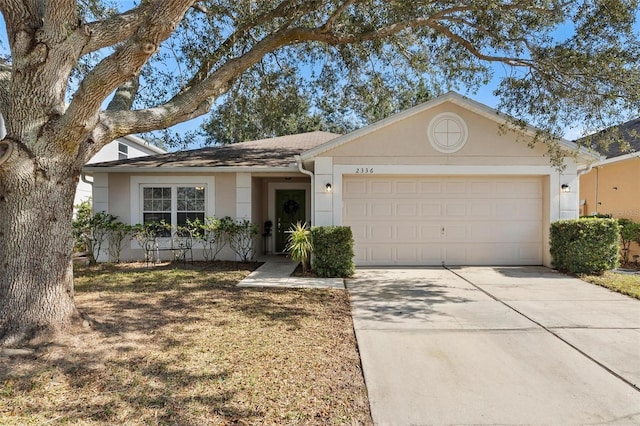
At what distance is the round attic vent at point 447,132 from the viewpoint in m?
8.63

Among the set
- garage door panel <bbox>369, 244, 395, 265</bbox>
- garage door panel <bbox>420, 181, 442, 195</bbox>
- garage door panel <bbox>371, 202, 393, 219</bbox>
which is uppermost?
garage door panel <bbox>420, 181, 442, 195</bbox>

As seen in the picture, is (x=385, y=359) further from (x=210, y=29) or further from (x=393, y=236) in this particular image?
(x=210, y=29)

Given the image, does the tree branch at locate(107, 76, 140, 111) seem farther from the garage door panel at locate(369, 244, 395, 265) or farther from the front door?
the garage door panel at locate(369, 244, 395, 265)

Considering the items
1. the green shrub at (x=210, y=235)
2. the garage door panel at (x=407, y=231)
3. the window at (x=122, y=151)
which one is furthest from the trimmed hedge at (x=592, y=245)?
the window at (x=122, y=151)

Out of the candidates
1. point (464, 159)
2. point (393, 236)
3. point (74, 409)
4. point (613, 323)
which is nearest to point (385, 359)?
point (74, 409)

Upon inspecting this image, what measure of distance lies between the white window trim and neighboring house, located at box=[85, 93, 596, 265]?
0.09 ft

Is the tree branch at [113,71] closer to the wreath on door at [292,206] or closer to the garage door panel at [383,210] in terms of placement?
the garage door panel at [383,210]

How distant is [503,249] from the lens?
9125 millimetres

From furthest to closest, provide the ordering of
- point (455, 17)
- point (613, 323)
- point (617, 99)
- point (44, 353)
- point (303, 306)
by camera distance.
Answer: point (455, 17), point (617, 99), point (303, 306), point (613, 323), point (44, 353)

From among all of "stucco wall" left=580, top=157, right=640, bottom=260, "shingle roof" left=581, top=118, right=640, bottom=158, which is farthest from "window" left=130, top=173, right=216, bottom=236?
"stucco wall" left=580, top=157, right=640, bottom=260

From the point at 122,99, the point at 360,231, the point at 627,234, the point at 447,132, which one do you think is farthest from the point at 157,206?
the point at 627,234

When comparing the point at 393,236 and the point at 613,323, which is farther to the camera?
the point at 393,236

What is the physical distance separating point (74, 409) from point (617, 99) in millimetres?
8918

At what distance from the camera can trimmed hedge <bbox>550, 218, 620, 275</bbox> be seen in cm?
776
